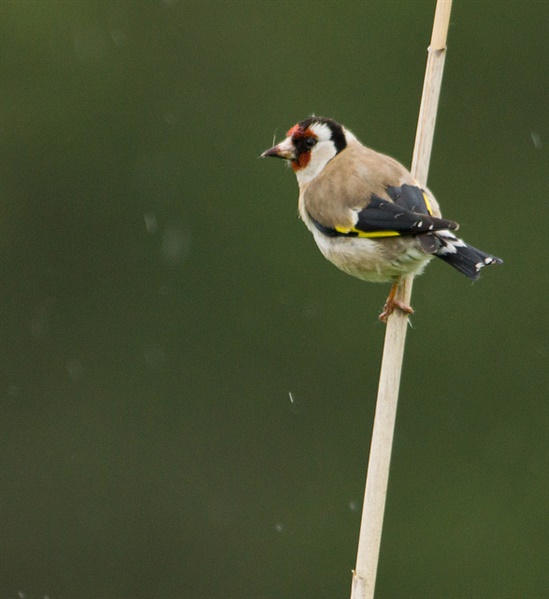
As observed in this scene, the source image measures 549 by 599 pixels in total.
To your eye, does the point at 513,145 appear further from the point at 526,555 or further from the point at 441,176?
the point at 526,555

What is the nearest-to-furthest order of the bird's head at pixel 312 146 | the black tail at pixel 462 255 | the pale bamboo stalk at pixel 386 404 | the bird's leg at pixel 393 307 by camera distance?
the pale bamboo stalk at pixel 386 404 < the black tail at pixel 462 255 < the bird's leg at pixel 393 307 < the bird's head at pixel 312 146

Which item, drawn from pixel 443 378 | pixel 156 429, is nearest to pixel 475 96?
pixel 443 378

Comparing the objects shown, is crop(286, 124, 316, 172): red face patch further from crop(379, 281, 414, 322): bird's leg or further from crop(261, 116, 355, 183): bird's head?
crop(379, 281, 414, 322): bird's leg

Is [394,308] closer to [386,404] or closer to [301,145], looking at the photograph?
[386,404]

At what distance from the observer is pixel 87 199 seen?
10867 mm

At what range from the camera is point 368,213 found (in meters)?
4.73

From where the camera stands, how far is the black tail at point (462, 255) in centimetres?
430

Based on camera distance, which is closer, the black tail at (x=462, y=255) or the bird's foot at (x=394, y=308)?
the black tail at (x=462, y=255)

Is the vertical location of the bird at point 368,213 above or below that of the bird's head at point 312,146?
below

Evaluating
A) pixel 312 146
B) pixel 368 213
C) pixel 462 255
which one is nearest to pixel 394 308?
pixel 462 255

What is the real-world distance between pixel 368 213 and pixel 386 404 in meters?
0.88

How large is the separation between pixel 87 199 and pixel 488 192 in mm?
3004

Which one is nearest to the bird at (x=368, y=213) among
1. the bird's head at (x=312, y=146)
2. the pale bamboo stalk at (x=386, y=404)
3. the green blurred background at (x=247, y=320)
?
the bird's head at (x=312, y=146)

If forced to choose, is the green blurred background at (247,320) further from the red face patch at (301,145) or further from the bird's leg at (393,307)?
the bird's leg at (393,307)
